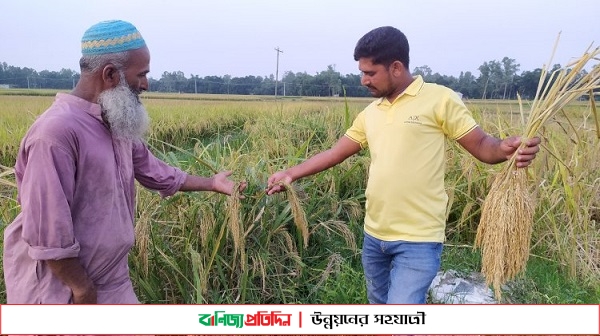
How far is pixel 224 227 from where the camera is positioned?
2406 millimetres

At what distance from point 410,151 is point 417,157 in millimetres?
38

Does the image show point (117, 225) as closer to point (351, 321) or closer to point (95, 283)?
point (95, 283)

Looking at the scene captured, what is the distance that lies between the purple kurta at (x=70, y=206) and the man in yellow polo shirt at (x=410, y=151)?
41.4 inches

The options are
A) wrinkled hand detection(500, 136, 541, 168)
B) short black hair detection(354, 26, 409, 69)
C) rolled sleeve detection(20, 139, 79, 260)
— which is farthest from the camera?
short black hair detection(354, 26, 409, 69)

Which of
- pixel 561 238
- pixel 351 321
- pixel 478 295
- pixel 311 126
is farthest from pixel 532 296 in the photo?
pixel 311 126

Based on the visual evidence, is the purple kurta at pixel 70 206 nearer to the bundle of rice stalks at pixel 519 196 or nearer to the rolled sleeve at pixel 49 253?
the rolled sleeve at pixel 49 253

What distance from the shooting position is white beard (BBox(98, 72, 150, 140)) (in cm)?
157

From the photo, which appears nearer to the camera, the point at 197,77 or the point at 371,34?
the point at 371,34

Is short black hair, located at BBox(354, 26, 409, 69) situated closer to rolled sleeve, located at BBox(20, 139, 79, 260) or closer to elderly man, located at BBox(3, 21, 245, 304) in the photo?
elderly man, located at BBox(3, 21, 245, 304)

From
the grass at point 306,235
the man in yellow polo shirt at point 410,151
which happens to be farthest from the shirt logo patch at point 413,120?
the grass at point 306,235

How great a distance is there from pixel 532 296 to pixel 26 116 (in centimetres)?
865

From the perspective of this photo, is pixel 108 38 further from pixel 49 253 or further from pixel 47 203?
pixel 49 253

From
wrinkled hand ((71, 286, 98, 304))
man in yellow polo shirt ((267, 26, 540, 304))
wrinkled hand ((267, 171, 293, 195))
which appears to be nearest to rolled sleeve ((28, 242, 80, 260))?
wrinkled hand ((71, 286, 98, 304))

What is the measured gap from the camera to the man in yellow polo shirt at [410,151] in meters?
1.82
